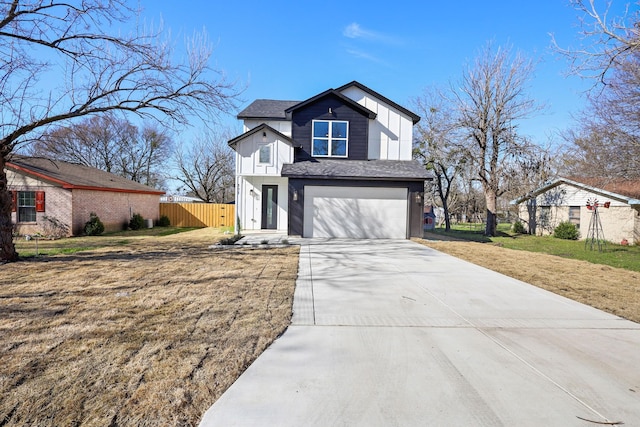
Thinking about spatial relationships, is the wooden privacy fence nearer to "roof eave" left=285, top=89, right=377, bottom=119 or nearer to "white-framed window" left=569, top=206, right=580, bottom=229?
"roof eave" left=285, top=89, right=377, bottom=119

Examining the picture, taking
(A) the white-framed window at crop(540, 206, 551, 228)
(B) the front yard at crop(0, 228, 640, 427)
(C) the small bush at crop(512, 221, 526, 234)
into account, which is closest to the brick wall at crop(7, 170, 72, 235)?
(B) the front yard at crop(0, 228, 640, 427)

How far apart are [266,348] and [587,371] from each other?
Answer: 10.2 feet

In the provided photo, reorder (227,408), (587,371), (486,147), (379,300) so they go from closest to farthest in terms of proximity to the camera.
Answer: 1. (227,408)
2. (587,371)
3. (379,300)
4. (486,147)

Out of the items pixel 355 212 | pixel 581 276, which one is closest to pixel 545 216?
pixel 355 212

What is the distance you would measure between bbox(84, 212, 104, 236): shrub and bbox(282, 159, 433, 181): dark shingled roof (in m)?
9.59

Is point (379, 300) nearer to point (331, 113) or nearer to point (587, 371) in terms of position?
point (587, 371)

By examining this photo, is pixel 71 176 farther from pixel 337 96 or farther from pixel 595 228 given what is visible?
pixel 595 228

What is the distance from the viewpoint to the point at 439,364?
3.41 metres

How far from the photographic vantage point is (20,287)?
6168mm

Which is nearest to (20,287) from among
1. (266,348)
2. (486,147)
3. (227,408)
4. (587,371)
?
(266,348)

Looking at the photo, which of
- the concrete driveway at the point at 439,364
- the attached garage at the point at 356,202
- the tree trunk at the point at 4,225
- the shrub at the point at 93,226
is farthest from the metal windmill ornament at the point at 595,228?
the shrub at the point at 93,226

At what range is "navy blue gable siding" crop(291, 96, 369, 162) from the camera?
50.7ft

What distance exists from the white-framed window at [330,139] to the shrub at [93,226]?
10.8 metres

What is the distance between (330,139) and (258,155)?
10.6 ft
